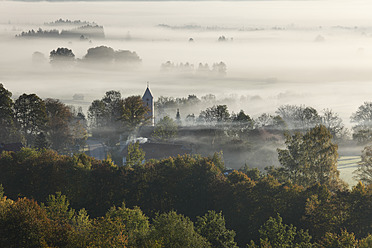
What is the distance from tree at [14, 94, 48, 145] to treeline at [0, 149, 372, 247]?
3477 cm

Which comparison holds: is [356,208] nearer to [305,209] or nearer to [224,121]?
[305,209]

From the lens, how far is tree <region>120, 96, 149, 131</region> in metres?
122

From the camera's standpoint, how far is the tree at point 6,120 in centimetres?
10569

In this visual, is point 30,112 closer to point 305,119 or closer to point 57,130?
point 57,130

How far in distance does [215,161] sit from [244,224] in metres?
21.8

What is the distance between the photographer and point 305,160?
6712 cm

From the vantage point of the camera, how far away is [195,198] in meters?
61.8

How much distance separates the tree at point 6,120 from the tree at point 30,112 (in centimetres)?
204

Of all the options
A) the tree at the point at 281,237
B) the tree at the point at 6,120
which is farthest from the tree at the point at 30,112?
the tree at the point at 281,237

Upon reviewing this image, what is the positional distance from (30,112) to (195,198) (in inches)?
2255

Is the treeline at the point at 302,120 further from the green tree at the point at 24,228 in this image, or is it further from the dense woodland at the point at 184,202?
the green tree at the point at 24,228

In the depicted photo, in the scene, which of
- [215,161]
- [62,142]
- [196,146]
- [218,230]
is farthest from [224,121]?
[218,230]

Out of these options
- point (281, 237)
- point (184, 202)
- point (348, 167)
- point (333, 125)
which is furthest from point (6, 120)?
point (281, 237)

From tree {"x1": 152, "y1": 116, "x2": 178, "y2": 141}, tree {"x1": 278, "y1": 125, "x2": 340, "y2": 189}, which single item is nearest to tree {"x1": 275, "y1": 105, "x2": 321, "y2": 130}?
tree {"x1": 152, "y1": 116, "x2": 178, "y2": 141}
